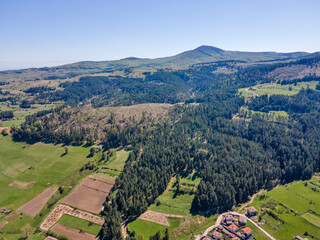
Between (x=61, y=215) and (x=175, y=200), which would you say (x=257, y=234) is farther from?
(x=61, y=215)

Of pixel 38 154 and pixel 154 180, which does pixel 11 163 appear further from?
pixel 154 180

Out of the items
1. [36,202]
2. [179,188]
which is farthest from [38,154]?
[179,188]

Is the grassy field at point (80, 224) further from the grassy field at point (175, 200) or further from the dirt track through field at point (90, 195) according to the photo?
the grassy field at point (175, 200)

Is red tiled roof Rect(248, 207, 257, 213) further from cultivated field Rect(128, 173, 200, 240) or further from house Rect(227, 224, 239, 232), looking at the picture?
cultivated field Rect(128, 173, 200, 240)

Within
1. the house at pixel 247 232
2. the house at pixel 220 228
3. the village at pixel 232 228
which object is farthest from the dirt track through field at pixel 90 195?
the house at pixel 247 232

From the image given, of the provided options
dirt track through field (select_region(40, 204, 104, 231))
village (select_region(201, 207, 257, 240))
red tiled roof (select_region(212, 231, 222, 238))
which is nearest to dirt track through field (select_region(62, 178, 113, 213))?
dirt track through field (select_region(40, 204, 104, 231))
